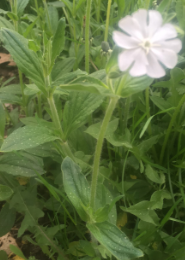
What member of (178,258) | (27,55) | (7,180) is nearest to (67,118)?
(27,55)

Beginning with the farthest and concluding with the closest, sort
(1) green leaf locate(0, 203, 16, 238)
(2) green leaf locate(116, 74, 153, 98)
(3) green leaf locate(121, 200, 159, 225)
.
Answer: (1) green leaf locate(0, 203, 16, 238), (3) green leaf locate(121, 200, 159, 225), (2) green leaf locate(116, 74, 153, 98)

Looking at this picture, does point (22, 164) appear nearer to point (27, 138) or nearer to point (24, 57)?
point (27, 138)

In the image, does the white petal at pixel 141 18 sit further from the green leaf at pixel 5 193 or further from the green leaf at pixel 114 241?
the green leaf at pixel 5 193

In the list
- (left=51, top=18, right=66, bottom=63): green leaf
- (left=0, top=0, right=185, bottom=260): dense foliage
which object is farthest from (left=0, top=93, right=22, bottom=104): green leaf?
(left=51, top=18, right=66, bottom=63): green leaf

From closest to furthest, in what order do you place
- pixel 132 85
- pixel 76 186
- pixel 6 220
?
1. pixel 132 85
2. pixel 76 186
3. pixel 6 220

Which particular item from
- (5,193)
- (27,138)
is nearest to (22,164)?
(5,193)

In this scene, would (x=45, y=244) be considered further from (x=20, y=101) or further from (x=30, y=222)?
(x=20, y=101)

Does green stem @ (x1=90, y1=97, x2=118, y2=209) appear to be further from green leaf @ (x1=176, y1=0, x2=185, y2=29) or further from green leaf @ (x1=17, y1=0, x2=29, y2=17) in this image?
green leaf @ (x1=17, y1=0, x2=29, y2=17)

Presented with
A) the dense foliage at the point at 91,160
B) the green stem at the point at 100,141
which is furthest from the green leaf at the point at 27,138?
the green stem at the point at 100,141
